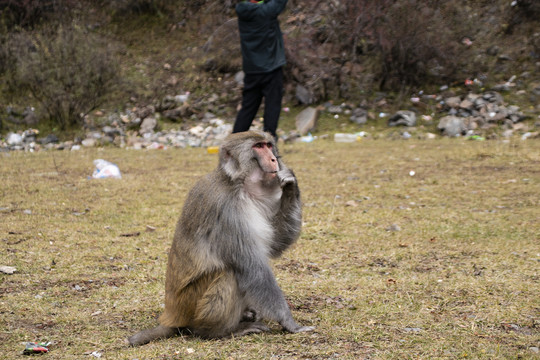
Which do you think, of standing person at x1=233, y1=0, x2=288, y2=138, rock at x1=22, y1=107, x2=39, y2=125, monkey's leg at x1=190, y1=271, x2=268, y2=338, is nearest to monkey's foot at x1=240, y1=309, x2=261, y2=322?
monkey's leg at x1=190, y1=271, x2=268, y2=338

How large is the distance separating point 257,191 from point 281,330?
715 mm

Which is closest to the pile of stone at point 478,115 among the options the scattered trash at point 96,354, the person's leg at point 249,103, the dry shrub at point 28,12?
the person's leg at point 249,103

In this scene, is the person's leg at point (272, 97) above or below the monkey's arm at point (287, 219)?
above

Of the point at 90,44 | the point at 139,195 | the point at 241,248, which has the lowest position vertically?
the point at 139,195

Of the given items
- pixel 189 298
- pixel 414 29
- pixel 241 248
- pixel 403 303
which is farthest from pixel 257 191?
pixel 414 29

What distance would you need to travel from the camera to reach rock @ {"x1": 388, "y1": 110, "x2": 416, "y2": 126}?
10773 millimetres

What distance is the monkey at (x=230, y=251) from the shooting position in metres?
2.88

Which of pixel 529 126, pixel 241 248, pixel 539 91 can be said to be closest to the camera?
pixel 241 248

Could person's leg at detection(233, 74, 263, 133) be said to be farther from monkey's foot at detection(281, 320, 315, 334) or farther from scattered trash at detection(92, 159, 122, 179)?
monkey's foot at detection(281, 320, 315, 334)

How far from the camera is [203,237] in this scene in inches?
115

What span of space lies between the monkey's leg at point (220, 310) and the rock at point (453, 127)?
7.89 metres

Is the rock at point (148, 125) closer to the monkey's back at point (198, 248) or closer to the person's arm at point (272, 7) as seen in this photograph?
the person's arm at point (272, 7)

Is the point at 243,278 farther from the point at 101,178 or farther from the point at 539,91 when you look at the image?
the point at 539,91

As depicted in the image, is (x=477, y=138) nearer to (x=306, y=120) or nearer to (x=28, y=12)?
(x=306, y=120)
